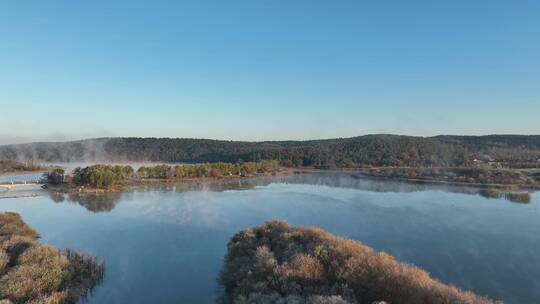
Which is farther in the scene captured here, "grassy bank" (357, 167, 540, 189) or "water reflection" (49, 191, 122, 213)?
"grassy bank" (357, 167, 540, 189)

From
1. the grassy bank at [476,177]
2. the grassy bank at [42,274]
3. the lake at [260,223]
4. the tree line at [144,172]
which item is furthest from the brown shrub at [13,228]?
the grassy bank at [476,177]

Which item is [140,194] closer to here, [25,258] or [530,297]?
[25,258]

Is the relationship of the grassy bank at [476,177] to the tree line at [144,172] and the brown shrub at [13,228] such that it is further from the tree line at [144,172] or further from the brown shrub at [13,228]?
the brown shrub at [13,228]

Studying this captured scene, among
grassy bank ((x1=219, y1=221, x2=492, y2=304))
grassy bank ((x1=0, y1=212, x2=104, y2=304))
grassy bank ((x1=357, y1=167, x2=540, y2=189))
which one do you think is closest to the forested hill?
grassy bank ((x1=357, y1=167, x2=540, y2=189))

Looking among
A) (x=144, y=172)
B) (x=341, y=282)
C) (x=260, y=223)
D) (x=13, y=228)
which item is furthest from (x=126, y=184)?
(x=341, y=282)

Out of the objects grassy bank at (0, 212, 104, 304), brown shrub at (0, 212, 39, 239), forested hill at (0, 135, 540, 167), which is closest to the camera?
grassy bank at (0, 212, 104, 304)

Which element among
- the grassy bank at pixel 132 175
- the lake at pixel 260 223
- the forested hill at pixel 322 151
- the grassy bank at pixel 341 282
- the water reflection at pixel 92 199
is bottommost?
the water reflection at pixel 92 199

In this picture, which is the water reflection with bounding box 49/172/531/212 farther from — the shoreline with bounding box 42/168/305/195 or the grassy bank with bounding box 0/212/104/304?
the grassy bank with bounding box 0/212/104/304
